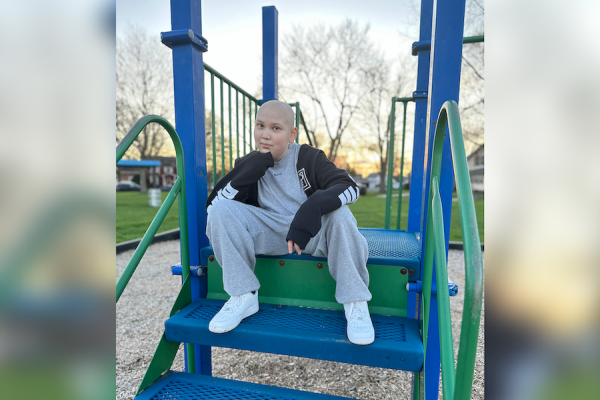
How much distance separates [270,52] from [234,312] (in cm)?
234

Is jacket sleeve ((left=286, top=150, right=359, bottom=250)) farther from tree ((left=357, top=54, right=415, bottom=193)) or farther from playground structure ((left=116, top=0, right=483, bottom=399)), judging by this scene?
tree ((left=357, top=54, right=415, bottom=193))

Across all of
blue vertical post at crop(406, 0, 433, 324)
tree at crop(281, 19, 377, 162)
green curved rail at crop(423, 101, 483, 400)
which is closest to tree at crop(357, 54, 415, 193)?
tree at crop(281, 19, 377, 162)

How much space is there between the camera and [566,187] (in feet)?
1.94

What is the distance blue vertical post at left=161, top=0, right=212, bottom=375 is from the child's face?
0.35 metres

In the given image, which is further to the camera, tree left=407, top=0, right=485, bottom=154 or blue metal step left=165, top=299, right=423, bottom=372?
tree left=407, top=0, right=485, bottom=154

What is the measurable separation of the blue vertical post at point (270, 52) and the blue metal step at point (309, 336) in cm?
205

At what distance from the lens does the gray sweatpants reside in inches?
59.1

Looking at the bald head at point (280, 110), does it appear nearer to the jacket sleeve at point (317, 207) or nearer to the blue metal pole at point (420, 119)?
the jacket sleeve at point (317, 207)

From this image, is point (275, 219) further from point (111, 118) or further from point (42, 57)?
point (42, 57)

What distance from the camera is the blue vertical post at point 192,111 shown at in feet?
5.98

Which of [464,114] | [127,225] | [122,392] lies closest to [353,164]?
[464,114]

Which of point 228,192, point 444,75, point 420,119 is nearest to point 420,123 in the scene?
point 420,119

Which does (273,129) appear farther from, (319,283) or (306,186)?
(319,283)

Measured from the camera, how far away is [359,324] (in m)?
1.39
